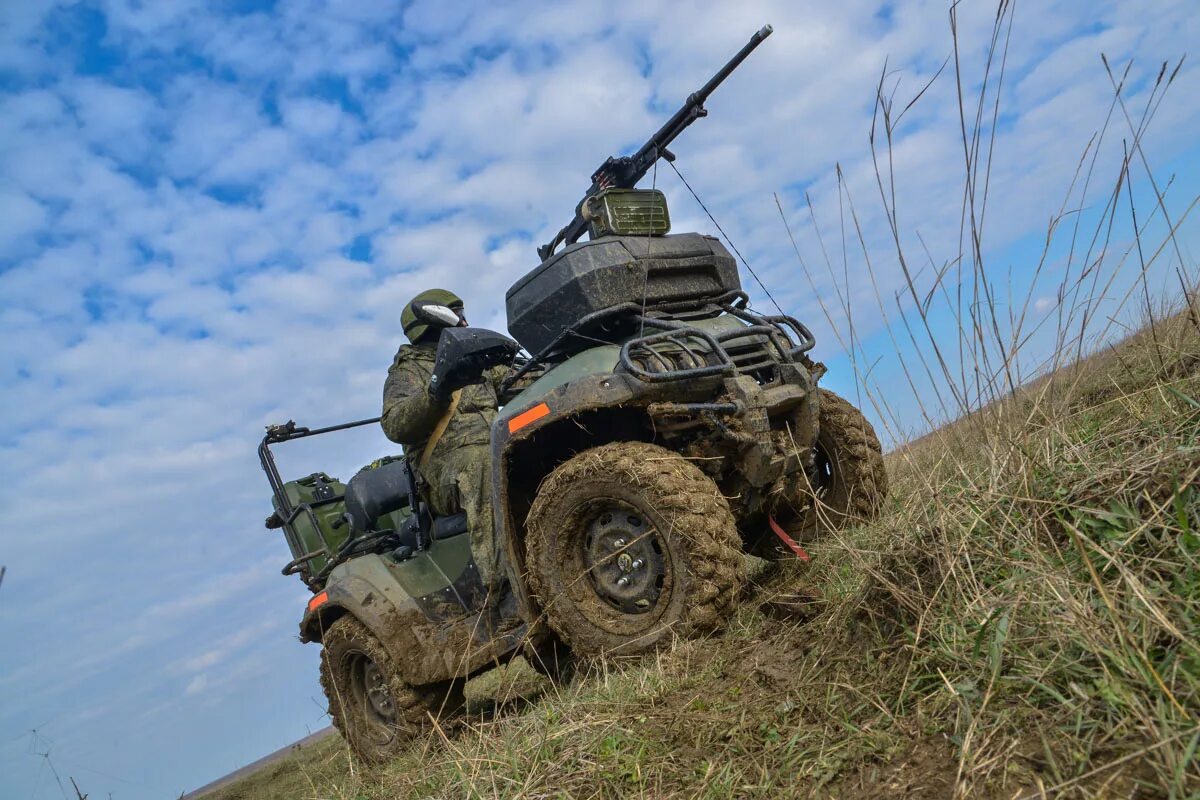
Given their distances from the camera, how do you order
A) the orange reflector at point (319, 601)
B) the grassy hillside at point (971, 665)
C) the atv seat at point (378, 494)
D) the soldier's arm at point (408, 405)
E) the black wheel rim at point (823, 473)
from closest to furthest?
the grassy hillside at point (971, 665), the black wheel rim at point (823, 473), the soldier's arm at point (408, 405), the orange reflector at point (319, 601), the atv seat at point (378, 494)

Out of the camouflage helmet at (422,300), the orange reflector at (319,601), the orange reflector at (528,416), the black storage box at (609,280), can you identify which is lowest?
the orange reflector at (319,601)

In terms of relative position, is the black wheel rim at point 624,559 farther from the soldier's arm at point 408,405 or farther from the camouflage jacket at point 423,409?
the soldier's arm at point 408,405

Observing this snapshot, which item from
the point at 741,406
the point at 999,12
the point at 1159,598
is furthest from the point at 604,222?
the point at 1159,598

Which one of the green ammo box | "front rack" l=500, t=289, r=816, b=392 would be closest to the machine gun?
"front rack" l=500, t=289, r=816, b=392

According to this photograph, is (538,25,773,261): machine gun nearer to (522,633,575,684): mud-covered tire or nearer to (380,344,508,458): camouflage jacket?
(380,344,508,458): camouflage jacket

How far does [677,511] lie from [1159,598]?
183 cm

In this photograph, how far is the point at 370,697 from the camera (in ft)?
17.3

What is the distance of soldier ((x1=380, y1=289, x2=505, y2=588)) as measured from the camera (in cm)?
464

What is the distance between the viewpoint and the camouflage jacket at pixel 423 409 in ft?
16.4

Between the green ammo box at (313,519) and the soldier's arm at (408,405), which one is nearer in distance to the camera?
the soldier's arm at (408,405)

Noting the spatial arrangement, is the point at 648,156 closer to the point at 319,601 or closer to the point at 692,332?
the point at 692,332

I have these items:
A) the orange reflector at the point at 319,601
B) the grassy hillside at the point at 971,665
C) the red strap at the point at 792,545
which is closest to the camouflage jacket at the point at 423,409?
the orange reflector at the point at 319,601

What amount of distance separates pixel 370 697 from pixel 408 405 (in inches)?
73.7

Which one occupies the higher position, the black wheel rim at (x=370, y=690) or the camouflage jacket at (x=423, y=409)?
the camouflage jacket at (x=423, y=409)
